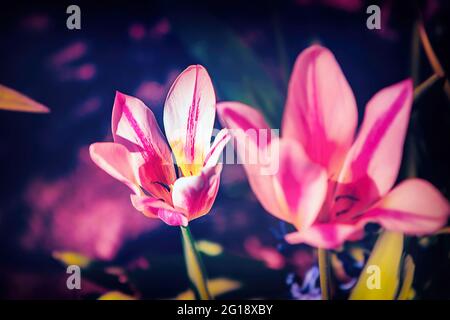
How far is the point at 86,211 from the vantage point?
4.77ft

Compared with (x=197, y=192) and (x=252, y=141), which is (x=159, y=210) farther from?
(x=252, y=141)

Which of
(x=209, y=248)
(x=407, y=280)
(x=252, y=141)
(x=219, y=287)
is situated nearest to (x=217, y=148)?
(x=252, y=141)

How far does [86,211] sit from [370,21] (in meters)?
1.10

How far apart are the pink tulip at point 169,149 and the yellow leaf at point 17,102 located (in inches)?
9.0

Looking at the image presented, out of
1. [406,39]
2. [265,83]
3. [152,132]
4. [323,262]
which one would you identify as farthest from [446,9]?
[152,132]

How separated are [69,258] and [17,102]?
1.77 ft

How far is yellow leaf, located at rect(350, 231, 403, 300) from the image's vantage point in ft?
4.63

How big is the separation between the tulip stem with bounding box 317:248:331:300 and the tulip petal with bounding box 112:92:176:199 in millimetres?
523

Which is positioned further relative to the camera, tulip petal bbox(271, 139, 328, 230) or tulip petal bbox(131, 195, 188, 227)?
tulip petal bbox(131, 195, 188, 227)

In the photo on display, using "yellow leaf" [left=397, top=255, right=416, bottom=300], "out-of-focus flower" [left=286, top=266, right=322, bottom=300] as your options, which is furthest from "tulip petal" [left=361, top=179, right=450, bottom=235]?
"out-of-focus flower" [left=286, top=266, right=322, bottom=300]

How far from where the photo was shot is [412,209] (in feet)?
4.44

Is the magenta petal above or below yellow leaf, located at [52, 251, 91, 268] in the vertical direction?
above

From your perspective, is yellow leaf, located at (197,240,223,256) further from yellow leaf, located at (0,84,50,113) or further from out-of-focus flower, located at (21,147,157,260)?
yellow leaf, located at (0,84,50,113)

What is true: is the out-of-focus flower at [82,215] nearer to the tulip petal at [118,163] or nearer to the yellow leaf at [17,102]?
the tulip petal at [118,163]
